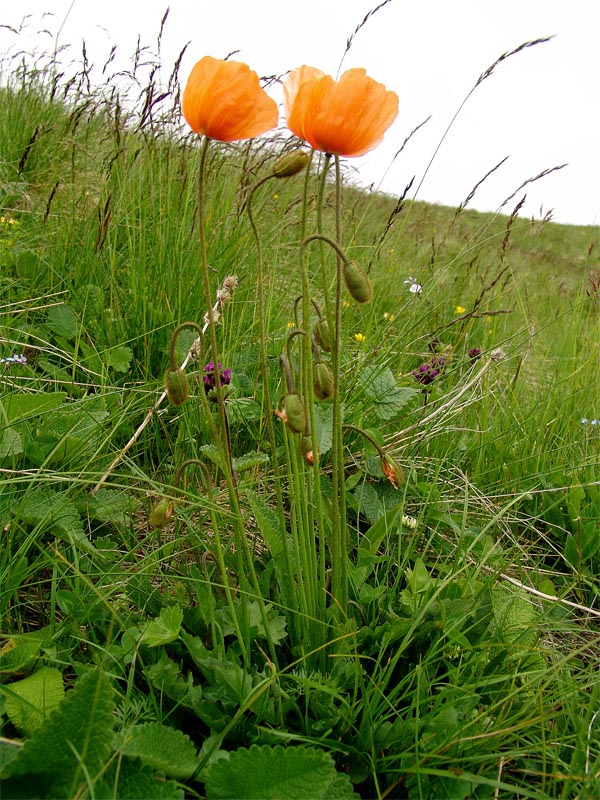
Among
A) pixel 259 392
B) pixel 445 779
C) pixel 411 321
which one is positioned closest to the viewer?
pixel 445 779

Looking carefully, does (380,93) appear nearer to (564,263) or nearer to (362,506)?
(362,506)

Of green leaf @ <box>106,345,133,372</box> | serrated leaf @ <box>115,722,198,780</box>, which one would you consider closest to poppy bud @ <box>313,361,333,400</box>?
serrated leaf @ <box>115,722,198,780</box>

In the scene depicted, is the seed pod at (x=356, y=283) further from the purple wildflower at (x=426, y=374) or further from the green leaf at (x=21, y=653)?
the purple wildflower at (x=426, y=374)

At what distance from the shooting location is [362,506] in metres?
1.67

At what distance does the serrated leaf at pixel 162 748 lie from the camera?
0.91 meters

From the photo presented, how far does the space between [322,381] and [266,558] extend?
58 centimetres

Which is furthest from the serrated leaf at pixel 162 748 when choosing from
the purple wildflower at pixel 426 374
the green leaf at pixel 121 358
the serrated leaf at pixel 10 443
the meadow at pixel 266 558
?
the purple wildflower at pixel 426 374

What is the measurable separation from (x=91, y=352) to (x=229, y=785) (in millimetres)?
1517

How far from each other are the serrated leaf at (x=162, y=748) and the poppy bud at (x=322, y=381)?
57 cm

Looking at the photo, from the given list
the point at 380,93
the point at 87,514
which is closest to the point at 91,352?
the point at 87,514

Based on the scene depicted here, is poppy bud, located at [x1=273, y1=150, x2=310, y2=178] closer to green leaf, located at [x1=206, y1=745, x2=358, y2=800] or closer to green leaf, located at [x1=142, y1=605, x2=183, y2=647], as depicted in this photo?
green leaf, located at [x1=142, y1=605, x2=183, y2=647]

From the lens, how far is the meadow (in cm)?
100

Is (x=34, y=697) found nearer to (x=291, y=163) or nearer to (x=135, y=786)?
(x=135, y=786)

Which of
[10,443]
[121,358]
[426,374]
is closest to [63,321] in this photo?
[121,358]
